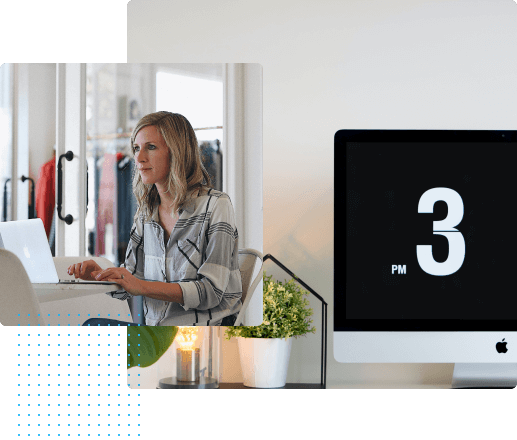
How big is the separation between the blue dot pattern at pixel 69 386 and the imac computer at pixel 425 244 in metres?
0.50

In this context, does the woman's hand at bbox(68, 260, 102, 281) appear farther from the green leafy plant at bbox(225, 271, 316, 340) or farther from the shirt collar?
the green leafy plant at bbox(225, 271, 316, 340)

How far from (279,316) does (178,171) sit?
1.31 feet

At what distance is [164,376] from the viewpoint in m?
1.25

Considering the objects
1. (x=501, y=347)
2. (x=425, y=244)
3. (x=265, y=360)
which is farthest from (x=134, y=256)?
(x=501, y=347)

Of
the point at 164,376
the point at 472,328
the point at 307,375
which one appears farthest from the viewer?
→ the point at 307,375

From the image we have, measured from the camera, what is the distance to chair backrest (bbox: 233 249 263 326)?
110 cm

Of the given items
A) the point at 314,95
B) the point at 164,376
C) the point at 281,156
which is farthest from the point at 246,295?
the point at 314,95

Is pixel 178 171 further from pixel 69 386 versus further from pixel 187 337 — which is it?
pixel 69 386

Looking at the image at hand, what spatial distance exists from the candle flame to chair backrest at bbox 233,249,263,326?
0.53 feet

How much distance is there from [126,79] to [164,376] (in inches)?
27.0

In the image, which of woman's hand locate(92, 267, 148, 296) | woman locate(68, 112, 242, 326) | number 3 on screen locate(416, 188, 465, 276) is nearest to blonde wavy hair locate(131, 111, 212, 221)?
woman locate(68, 112, 242, 326)

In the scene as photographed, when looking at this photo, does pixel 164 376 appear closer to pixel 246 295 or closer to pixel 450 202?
pixel 246 295

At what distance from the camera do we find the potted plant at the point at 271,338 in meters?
1.19

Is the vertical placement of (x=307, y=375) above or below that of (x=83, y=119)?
below
